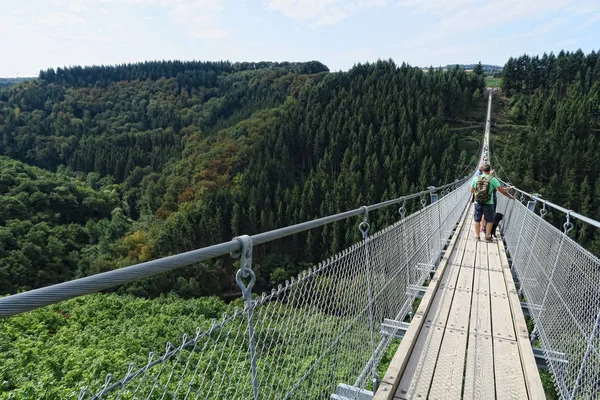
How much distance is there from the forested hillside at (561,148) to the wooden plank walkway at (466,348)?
142 feet

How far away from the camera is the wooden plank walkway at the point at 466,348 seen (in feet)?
8.57

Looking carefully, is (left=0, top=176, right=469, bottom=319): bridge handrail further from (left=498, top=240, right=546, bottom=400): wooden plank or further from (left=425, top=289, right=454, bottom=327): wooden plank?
(left=425, top=289, right=454, bottom=327): wooden plank

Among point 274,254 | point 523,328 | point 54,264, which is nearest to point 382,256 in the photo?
point 523,328

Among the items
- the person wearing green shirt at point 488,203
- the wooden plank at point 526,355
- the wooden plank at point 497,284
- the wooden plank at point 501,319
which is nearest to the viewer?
the wooden plank at point 526,355

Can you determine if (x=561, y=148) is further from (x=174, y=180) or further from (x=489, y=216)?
(x=174, y=180)

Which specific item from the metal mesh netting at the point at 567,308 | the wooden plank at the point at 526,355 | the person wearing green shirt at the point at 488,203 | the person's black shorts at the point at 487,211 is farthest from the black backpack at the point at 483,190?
the wooden plank at the point at 526,355

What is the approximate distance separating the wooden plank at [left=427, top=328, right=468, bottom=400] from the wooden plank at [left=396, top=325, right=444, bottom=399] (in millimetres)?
41

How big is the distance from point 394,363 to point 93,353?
1027cm

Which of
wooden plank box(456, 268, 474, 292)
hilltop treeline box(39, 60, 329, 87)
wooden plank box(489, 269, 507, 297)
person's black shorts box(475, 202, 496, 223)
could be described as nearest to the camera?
wooden plank box(489, 269, 507, 297)

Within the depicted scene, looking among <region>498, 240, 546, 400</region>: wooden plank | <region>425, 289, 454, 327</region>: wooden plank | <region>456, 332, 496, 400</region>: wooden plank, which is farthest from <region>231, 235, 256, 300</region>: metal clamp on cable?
<region>425, 289, 454, 327</region>: wooden plank

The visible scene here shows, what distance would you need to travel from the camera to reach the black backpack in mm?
6301

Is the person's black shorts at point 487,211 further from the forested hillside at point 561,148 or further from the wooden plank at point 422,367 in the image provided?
the forested hillside at point 561,148

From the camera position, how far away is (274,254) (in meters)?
44.3

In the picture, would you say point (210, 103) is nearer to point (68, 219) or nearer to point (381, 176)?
point (68, 219)
